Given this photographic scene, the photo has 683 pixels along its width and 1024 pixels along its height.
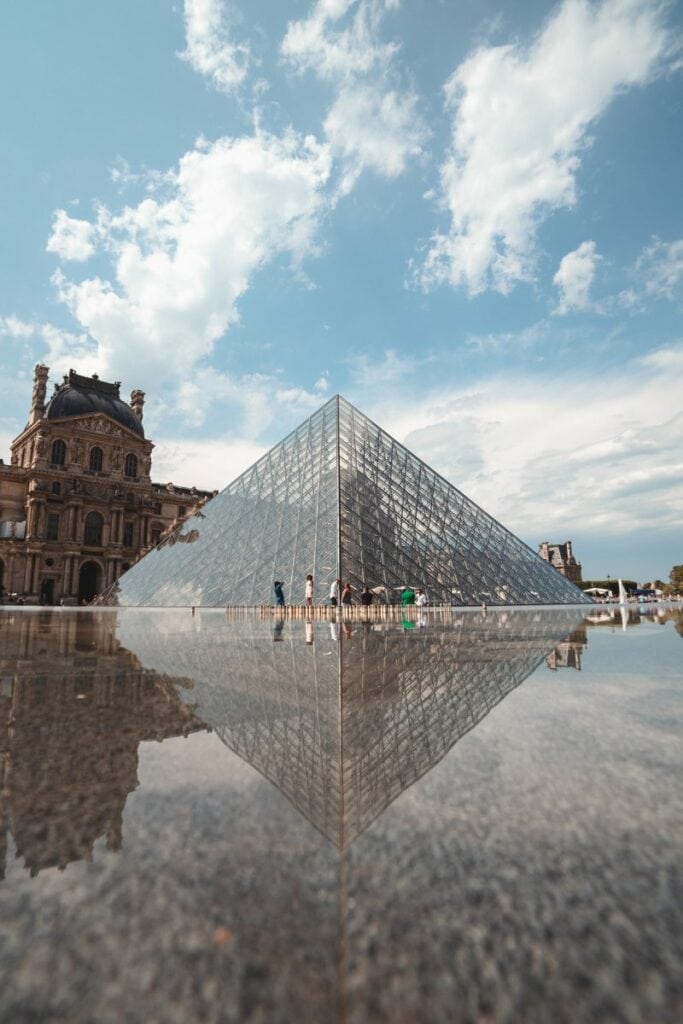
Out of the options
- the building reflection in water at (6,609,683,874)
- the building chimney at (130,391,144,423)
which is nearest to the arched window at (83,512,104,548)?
the building chimney at (130,391,144,423)

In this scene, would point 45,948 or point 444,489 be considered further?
point 444,489

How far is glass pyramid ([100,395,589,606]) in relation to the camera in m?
20.0

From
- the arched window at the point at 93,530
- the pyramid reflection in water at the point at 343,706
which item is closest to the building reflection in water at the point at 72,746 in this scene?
the pyramid reflection in water at the point at 343,706

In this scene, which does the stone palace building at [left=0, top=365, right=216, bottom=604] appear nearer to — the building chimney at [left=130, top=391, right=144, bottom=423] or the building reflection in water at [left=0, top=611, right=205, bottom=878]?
the building chimney at [left=130, top=391, right=144, bottom=423]

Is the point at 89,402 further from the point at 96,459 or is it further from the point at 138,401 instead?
the point at 138,401

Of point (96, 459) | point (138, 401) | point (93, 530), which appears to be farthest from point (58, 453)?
point (138, 401)

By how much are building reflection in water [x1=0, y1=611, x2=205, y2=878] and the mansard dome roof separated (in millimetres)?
48664

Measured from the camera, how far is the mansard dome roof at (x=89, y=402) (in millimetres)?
48125

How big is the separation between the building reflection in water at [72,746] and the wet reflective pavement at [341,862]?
14 millimetres

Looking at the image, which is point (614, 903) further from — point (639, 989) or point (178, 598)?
point (178, 598)

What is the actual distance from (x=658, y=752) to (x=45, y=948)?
2.37 metres

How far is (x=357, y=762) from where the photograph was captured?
218 centimetres

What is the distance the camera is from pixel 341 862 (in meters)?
1.36

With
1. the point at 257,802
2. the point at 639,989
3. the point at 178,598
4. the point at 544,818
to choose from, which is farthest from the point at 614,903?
the point at 178,598
